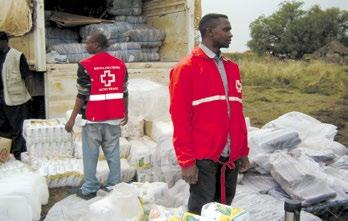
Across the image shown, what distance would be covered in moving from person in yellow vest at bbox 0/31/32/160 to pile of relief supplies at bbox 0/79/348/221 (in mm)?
429

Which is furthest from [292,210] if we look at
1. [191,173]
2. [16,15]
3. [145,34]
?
[145,34]

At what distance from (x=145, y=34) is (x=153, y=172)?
2533 mm

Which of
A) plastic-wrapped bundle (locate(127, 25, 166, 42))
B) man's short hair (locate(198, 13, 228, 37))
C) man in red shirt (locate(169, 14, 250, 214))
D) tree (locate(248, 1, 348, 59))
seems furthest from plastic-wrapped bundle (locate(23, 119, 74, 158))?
tree (locate(248, 1, 348, 59))

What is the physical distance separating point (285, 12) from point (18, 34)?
34036 mm

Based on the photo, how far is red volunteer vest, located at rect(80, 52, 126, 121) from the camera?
13.4ft

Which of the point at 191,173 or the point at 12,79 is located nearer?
the point at 191,173

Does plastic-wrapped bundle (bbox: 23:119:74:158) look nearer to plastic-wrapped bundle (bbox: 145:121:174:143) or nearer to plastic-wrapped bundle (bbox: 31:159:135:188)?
plastic-wrapped bundle (bbox: 31:159:135:188)

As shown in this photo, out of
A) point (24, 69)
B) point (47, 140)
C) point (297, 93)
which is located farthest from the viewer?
point (297, 93)

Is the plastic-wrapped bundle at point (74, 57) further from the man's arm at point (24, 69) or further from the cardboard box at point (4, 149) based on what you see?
the cardboard box at point (4, 149)

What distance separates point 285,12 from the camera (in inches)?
1458

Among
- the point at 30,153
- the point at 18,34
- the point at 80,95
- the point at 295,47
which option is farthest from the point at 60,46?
the point at 295,47

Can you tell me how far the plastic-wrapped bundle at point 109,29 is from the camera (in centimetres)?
655

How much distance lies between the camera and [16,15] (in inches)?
210

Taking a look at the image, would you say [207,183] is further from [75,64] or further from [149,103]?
[75,64]
